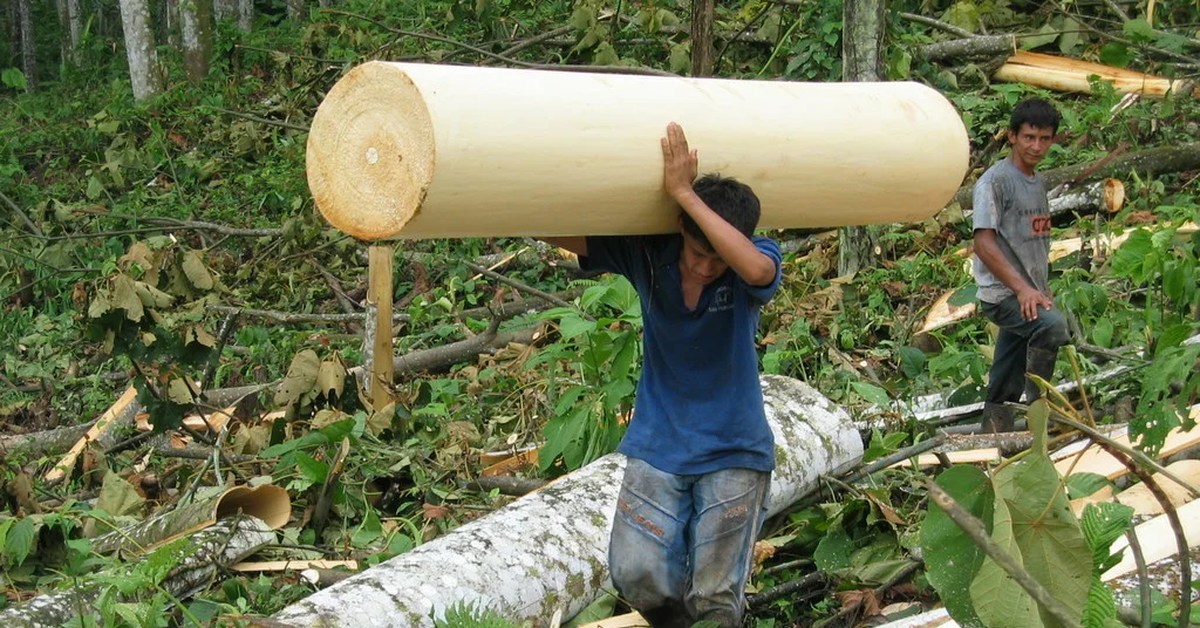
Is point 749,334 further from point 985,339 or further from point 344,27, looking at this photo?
point 344,27

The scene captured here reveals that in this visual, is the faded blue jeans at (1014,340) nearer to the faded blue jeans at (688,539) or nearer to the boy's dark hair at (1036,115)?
the boy's dark hair at (1036,115)

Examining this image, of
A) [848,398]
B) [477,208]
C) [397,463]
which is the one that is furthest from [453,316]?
[477,208]

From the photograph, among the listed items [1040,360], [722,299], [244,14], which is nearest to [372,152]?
[722,299]

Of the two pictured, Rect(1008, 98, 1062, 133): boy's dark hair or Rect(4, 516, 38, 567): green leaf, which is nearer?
Rect(4, 516, 38, 567): green leaf

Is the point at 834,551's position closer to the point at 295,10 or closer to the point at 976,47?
the point at 976,47

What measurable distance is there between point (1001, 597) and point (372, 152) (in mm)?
1752

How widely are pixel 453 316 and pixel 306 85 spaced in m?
4.34

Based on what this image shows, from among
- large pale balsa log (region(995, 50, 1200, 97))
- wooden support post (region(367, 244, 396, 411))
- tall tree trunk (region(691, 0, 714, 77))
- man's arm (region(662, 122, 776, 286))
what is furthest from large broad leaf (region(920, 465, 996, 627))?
large pale balsa log (region(995, 50, 1200, 97))

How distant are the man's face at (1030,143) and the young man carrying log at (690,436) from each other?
2091 millimetres

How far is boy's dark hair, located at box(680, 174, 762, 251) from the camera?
3318 mm

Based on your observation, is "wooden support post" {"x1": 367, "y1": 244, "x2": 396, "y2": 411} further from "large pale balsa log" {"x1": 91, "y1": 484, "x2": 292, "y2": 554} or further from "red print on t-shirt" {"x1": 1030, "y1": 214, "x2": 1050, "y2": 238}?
"red print on t-shirt" {"x1": 1030, "y1": 214, "x2": 1050, "y2": 238}

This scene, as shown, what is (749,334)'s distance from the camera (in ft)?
12.5

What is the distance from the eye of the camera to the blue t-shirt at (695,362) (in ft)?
12.2

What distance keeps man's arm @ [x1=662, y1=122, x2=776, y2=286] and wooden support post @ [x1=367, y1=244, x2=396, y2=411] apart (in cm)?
358
